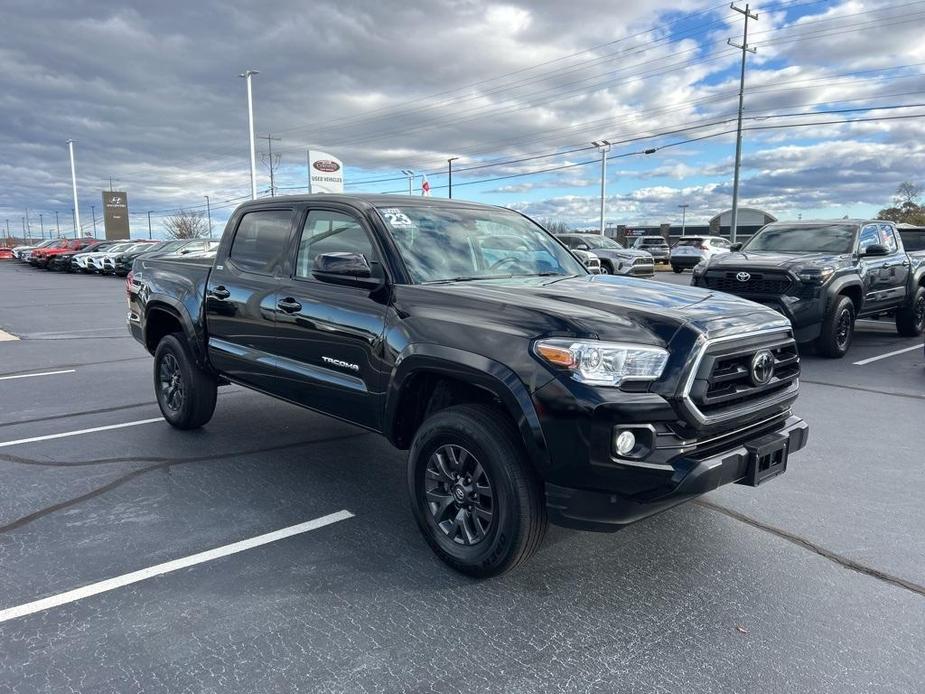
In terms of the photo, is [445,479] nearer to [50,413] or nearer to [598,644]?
[598,644]

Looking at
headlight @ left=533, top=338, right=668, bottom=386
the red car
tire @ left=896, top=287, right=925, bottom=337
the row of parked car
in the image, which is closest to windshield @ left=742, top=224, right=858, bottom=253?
tire @ left=896, top=287, right=925, bottom=337

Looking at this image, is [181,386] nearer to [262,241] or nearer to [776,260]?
[262,241]

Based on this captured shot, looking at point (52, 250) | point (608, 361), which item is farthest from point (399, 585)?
point (52, 250)

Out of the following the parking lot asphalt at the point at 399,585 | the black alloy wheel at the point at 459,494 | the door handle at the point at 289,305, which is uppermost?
the door handle at the point at 289,305

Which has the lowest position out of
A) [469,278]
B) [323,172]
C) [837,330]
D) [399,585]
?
[399,585]

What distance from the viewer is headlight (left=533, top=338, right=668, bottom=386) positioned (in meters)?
2.86

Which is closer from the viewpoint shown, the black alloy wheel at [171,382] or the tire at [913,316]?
the black alloy wheel at [171,382]

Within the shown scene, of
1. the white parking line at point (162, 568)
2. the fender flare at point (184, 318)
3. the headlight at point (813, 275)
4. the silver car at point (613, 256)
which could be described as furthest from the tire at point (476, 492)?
the silver car at point (613, 256)

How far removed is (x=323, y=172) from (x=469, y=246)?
3009 cm

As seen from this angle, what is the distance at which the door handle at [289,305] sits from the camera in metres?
4.34

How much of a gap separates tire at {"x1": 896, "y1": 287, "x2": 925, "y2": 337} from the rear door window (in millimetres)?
10424

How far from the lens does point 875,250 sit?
30.7 feet

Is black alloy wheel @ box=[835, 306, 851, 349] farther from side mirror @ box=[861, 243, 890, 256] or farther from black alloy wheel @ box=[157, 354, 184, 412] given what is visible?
black alloy wheel @ box=[157, 354, 184, 412]

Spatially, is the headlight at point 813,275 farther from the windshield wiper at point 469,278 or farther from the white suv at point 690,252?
the white suv at point 690,252
